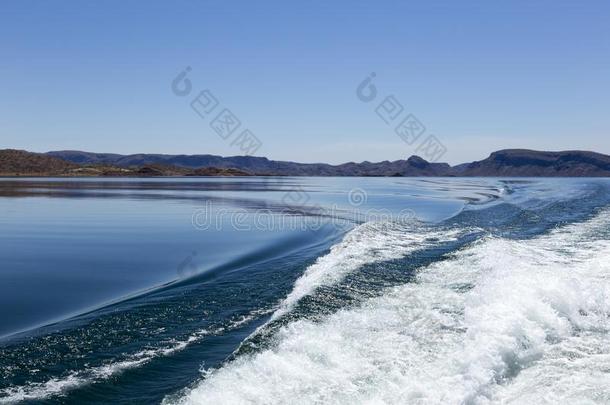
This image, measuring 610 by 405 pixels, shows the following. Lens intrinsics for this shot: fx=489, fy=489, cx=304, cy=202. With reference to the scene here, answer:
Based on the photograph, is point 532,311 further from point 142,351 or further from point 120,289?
point 120,289

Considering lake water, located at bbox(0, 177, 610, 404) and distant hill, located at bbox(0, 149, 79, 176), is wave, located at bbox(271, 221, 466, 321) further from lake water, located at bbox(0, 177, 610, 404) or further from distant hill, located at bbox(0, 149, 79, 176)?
distant hill, located at bbox(0, 149, 79, 176)

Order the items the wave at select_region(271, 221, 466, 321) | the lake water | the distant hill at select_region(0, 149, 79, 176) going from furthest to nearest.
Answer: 1. the distant hill at select_region(0, 149, 79, 176)
2. the wave at select_region(271, 221, 466, 321)
3. the lake water

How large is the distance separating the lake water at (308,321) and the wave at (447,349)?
0.03 metres

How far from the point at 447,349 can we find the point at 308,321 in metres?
2.96

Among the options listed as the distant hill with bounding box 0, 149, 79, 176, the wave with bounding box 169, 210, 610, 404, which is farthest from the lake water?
the distant hill with bounding box 0, 149, 79, 176

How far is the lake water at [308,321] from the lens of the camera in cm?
748

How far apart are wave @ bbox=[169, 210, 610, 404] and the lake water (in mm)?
35

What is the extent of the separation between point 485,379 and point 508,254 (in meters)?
10.7

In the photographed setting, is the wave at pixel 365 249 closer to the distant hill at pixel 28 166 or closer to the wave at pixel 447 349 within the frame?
the wave at pixel 447 349

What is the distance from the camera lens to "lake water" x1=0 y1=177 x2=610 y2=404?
7.48 metres

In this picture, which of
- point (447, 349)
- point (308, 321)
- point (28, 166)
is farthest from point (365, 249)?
point (28, 166)

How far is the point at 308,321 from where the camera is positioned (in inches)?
411

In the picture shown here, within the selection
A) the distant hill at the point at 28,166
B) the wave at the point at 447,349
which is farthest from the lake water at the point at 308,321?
the distant hill at the point at 28,166

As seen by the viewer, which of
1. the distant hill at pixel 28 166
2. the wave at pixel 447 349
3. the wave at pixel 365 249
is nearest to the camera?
the wave at pixel 447 349
